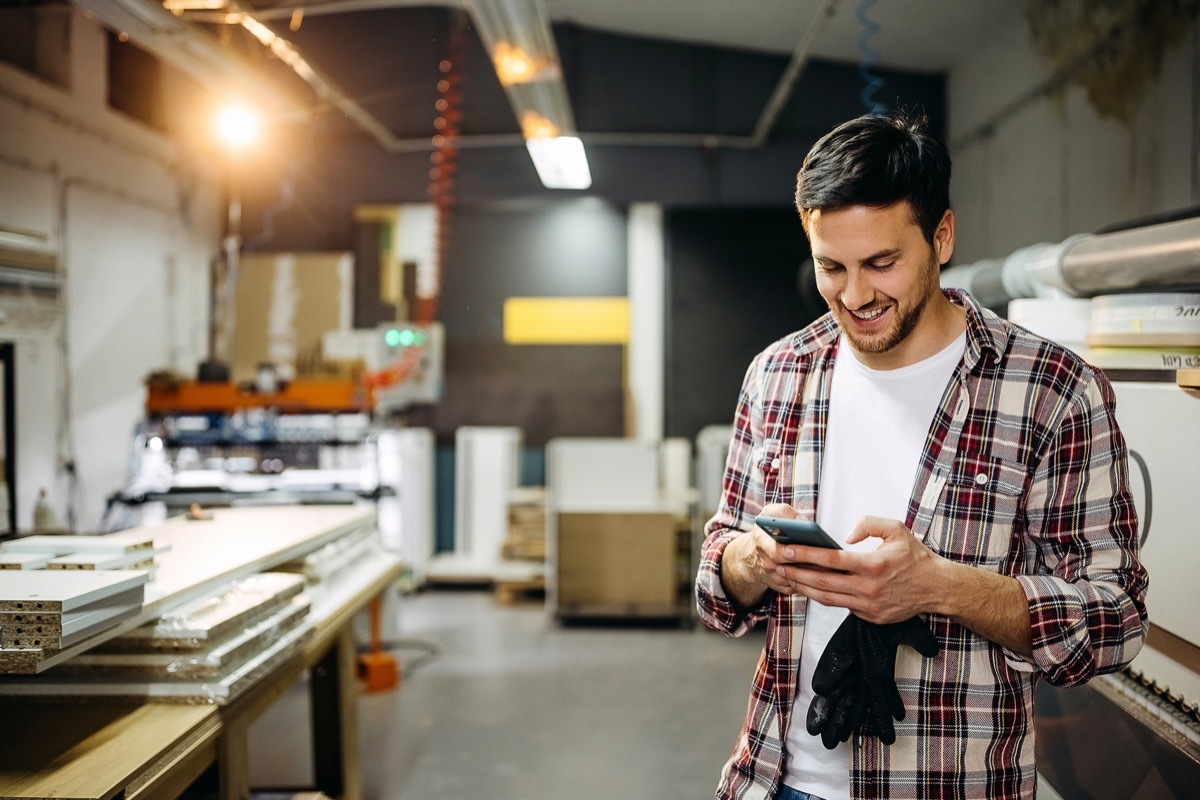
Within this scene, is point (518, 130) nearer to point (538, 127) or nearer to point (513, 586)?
point (538, 127)

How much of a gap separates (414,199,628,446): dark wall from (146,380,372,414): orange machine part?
6.14 ft

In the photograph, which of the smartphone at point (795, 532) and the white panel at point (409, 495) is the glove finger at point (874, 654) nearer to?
the smartphone at point (795, 532)

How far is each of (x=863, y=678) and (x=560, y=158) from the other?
4.12m

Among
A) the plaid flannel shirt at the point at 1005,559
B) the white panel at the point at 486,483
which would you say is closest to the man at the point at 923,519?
the plaid flannel shirt at the point at 1005,559

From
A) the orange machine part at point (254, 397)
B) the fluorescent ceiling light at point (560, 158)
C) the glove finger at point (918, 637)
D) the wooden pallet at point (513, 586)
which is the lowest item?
the wooden pallet at point (513, 586)

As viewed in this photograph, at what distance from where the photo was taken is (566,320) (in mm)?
7266

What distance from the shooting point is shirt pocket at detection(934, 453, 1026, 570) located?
1.21 metres

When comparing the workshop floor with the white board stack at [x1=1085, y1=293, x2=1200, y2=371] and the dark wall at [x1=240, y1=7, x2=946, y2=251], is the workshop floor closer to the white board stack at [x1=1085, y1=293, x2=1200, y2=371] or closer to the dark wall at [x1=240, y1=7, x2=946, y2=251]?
the white board stack at [x1=1085, y1=293, x2=1200, y2=371]

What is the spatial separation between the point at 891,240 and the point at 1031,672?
621mm

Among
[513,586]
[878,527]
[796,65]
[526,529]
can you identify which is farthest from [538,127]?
[878,527]

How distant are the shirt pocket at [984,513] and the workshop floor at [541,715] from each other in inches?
97.9

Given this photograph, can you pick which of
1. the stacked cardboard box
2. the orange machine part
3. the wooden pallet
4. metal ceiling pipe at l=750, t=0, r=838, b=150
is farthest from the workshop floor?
metal ceiling pipe at l=750, t=0, r=838, b=150

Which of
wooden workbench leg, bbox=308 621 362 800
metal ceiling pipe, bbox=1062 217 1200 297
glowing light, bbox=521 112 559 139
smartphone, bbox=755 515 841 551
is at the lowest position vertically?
wooden workbench leg, bbox=308 621 362 800

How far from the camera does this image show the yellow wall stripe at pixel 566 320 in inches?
286
